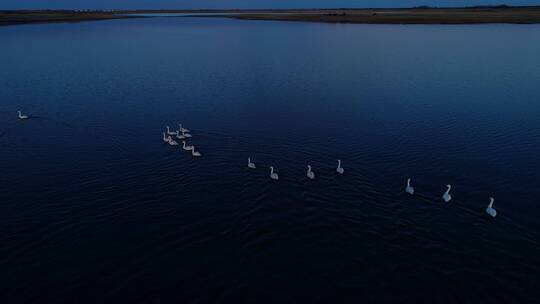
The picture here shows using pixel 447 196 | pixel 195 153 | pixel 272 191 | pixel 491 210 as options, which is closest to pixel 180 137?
pixel 195 153

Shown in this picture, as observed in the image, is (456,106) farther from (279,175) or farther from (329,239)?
(329,239)

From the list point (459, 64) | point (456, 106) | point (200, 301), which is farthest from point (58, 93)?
point (459, 64)

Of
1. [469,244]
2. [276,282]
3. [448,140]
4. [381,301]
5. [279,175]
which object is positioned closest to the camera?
[381,301]

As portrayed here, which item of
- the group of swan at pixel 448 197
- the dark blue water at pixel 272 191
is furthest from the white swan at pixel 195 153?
the group of swan at pixel 448 197

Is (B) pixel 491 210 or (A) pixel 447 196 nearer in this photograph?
(B) pixel 491 210

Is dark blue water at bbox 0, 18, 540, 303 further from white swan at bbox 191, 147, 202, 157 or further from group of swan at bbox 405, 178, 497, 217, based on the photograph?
white swan at bbox 191, 147, 202, 157

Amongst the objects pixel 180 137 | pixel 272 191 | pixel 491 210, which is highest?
pixel 180 137

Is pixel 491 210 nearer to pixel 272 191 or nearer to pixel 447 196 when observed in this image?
pixel 447 196

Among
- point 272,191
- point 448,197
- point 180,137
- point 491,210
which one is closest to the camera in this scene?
point 491,210
